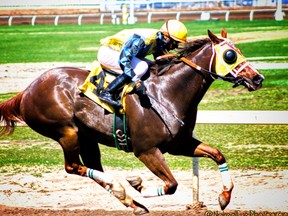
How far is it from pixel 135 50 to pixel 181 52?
50 cm

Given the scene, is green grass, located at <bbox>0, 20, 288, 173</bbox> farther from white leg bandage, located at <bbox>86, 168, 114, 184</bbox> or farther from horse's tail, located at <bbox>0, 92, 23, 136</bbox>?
white leg bandage, located at <bbox>86, 168, 114, 184</bbox>

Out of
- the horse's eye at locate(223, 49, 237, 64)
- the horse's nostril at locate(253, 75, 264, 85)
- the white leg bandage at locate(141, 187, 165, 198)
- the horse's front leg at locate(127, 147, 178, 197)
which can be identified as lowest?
the white leg bandage at locate(141, 187, 165, 198)

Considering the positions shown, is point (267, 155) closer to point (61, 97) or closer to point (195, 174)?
point (195, 174)

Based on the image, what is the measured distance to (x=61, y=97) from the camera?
23.5 feet

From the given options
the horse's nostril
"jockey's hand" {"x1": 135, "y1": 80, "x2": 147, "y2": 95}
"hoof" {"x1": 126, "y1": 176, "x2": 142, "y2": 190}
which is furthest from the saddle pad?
the horse's nostril

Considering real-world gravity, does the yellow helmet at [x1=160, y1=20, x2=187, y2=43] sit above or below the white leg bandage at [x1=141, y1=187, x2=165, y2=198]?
above

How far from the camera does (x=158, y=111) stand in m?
6.64

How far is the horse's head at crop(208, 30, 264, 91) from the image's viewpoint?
259 inches

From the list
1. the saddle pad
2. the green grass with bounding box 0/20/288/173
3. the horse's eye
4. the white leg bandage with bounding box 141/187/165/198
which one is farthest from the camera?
the green grass with bounding box 0/20/288/173

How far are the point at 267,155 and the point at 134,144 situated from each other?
3686 millimetres

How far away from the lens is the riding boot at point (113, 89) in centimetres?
673

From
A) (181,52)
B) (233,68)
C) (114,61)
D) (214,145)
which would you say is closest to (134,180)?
(114,61)

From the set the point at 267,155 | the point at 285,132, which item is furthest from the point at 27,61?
the point at 267,155

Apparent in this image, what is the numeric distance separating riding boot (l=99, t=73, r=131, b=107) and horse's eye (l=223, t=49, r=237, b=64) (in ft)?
3.00
